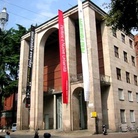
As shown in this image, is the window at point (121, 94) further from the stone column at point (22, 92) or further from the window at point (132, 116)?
the stone column at point (22, 92)

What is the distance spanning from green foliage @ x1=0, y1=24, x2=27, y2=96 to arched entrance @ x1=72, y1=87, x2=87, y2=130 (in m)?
15.6

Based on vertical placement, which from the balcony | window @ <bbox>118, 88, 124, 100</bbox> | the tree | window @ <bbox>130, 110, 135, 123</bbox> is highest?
the tree

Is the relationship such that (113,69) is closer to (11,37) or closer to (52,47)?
(52,47)

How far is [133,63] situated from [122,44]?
14.8 feet

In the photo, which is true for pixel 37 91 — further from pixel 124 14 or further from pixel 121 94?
pixel 124 14

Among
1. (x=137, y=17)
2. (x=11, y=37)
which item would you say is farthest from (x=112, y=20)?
(x=11, y=37)

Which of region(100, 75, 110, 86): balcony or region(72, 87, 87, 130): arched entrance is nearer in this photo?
region(72, 87, 87, 130): arched entrance

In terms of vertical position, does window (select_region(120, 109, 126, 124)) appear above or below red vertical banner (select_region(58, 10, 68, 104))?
below

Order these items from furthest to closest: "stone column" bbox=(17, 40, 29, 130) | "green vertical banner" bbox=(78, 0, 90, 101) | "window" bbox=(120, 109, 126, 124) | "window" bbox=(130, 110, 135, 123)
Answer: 1. "stone column" bbox=(17, 40, 29, 130)
2. "window" bbox=(130, 110, 135, 123)
3. "window" bbox=(120, 109, 126, 124)
4. "green vertical banner" bbox=(78, 0, 90, 101)

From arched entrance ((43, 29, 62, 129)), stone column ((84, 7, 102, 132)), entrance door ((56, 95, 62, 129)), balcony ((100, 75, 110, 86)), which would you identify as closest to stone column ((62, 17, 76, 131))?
stone column ((84, 7, 102, 132))

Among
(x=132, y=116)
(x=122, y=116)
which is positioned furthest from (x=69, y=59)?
(x=132, y=116)

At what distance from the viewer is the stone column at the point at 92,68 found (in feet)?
88.0

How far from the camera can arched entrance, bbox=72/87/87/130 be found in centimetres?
2908

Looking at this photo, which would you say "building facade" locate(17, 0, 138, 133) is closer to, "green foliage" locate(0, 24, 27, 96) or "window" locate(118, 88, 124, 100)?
"window" locate(118, 88, 124, 100)
